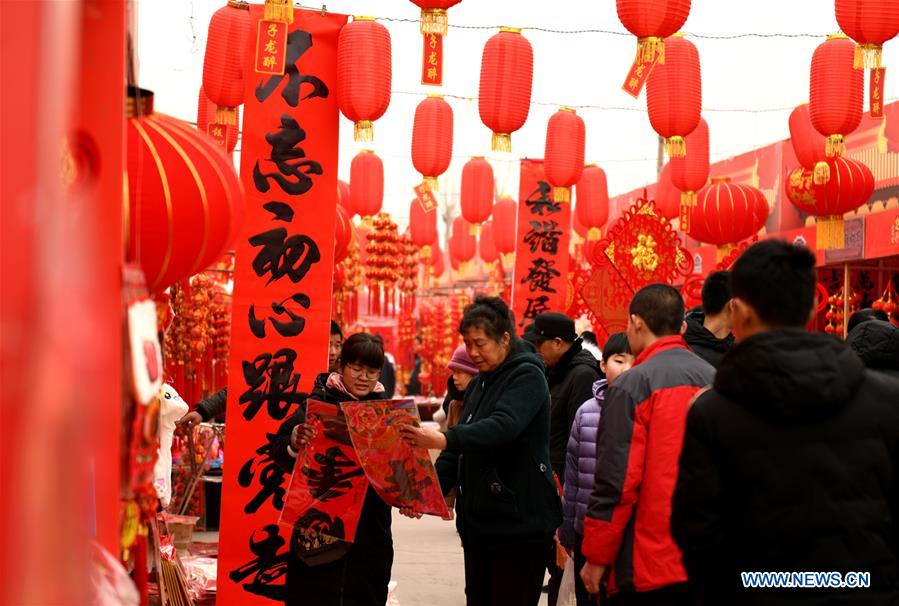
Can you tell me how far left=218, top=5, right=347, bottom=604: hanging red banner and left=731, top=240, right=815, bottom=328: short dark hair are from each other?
171 inches

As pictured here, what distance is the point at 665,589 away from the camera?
4.20 m

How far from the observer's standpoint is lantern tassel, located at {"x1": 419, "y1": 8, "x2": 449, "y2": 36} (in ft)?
25.8

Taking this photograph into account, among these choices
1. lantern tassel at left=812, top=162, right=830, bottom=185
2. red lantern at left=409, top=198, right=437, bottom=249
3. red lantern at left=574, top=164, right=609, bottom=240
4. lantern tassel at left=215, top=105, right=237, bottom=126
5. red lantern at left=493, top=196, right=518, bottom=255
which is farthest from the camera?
red lantern at left=409, top=198, right=437, bottom=249

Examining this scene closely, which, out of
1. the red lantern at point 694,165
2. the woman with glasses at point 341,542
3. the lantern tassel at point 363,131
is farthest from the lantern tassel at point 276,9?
the red lantern at point 694,165

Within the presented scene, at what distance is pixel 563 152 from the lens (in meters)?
13.3

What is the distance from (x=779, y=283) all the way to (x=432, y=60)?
19.3 feet

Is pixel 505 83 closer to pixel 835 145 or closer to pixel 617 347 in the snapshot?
pixel 835 145

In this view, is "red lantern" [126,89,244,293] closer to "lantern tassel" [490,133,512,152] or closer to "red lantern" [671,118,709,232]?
"lantern tassel" [490,133,512,152]

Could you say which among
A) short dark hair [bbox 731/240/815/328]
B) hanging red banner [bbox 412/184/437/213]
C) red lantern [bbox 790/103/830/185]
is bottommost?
short dark hair [bbox 731/240/815/328]

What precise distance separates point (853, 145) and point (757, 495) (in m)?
13.3

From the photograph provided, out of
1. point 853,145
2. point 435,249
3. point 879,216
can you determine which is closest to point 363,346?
point 879,216

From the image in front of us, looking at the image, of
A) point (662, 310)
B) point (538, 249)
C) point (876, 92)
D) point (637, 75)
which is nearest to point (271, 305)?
point (662, 310)

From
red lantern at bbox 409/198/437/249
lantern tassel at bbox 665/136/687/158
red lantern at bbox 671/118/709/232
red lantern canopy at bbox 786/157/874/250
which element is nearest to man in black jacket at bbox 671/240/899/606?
lantern tassel at bbox 665/136/687/158

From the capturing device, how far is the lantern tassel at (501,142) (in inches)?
409
